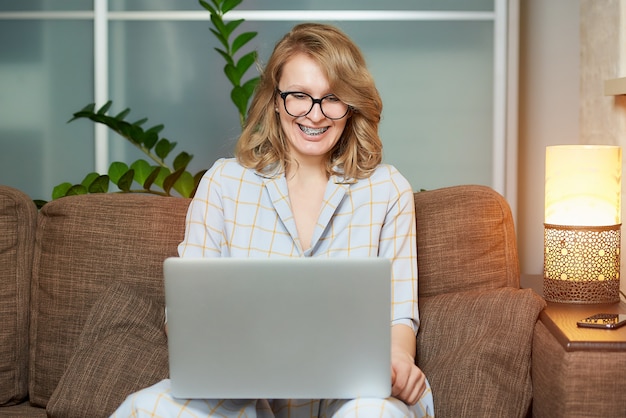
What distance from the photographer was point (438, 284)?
217 centimetres

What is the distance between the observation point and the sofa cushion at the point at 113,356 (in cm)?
193

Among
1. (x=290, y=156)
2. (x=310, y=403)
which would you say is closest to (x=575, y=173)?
(x=290, y=156)

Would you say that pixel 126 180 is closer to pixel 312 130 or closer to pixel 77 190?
pixel 77 190

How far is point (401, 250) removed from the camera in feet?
6.70

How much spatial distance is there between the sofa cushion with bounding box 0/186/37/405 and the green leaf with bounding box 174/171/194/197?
27.0 inches

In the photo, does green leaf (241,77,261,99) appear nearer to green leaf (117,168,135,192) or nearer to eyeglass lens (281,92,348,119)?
green leaf (117,168,135,192)

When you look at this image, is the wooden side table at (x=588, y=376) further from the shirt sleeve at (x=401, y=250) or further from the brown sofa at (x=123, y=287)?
the shirt sleeve at (x=401, y=250)

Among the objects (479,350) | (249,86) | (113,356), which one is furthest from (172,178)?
(479,350)

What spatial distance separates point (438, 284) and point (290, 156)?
0.46m

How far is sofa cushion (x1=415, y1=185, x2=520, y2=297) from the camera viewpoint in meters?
2.17

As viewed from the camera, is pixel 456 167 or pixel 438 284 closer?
pixel 438 284

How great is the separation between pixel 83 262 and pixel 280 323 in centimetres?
88

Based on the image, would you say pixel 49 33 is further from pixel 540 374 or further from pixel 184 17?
pixel 540 374

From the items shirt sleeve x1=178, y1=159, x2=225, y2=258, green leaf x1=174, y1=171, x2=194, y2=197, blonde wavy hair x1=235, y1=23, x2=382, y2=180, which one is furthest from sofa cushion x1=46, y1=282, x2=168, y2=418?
green leaf x1=174, y1=171, x2=194, y2=197
